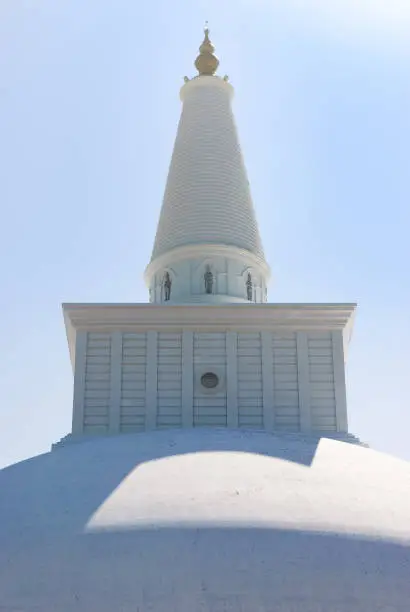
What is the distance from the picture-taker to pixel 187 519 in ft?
30.7

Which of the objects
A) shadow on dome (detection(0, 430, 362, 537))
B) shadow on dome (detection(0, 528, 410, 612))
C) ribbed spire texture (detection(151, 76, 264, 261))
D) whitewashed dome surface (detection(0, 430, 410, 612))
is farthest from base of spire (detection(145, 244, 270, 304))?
shadow on dome (detection(0, 528, 410, 612))

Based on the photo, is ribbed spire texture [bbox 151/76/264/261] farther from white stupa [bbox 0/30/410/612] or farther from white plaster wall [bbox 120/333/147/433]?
white plaster wall [bbox 120/333/147/433]

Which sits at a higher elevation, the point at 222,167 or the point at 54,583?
the point at 222,167

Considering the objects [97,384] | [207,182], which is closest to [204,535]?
[97,384]

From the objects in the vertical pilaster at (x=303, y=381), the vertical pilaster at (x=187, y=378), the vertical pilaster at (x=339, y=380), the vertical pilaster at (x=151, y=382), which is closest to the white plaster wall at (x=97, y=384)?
the vertical pilaster at (x=151, y=382)

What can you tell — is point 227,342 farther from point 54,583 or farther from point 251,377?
point 54,583

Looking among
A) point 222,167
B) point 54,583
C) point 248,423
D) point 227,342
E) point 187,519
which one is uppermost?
point 222,167

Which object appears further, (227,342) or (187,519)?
(227,342)

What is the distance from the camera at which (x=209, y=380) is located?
16.7 meters

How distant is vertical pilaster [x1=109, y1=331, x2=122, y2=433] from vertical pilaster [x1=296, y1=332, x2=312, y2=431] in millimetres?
3658

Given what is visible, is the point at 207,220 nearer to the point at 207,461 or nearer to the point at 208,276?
the point at 208,276

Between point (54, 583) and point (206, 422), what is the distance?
25.7 feet

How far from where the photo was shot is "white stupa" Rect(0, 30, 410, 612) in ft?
28.0

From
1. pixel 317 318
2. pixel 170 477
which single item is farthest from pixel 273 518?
pixel 317 318
